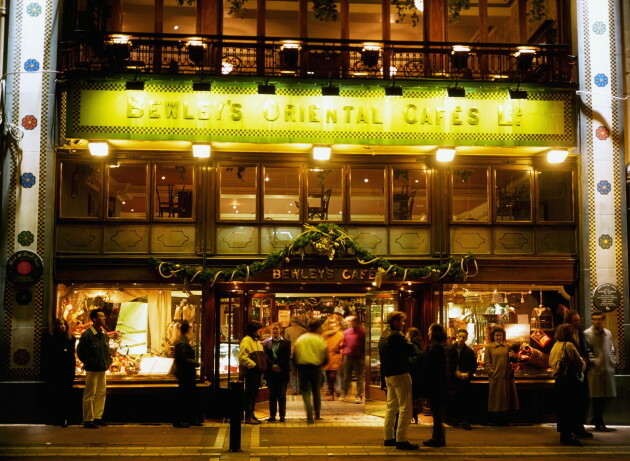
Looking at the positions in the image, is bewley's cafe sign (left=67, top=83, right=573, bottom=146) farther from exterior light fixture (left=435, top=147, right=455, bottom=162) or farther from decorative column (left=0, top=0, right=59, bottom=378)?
decorative column (left=0, top=0, right=59, bottom=378)

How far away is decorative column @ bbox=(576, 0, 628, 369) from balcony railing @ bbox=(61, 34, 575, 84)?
53cm

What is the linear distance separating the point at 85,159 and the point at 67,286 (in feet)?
7.71

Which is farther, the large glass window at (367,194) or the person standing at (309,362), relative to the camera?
the large glass window at (367,194)

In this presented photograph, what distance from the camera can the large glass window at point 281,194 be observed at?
15.3 m

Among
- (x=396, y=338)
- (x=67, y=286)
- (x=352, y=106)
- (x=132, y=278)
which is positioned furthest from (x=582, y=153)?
(x=67, y=286)

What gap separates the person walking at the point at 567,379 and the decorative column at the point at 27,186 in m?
8.68

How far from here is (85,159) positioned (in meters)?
15.1

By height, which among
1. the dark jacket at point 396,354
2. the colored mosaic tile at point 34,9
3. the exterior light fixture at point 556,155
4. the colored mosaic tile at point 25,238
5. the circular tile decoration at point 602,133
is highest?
the colored mosaic tile at point 34,9

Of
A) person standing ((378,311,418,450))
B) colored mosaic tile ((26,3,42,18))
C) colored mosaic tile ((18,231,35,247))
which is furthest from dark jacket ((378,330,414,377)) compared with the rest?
colored mosaic tile ((26,3,42,18))

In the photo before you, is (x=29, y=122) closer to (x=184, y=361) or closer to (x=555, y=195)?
(x=184, y=361)

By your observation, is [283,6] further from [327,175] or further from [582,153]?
[582,153]

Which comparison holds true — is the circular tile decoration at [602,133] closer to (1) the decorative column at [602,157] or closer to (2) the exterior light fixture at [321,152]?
(1) the decorative column at [602,157]

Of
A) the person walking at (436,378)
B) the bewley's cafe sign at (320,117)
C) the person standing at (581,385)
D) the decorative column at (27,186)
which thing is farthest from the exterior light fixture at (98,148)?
the person standing at (581,385)

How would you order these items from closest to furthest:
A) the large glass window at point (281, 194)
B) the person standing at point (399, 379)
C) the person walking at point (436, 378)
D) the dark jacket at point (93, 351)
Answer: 1. the person standing at point (399, 379)
2. the person walking at point (436, 378)
3. the dark jacket at point (93, 351)
4. the large glass window at point (281, 194)
